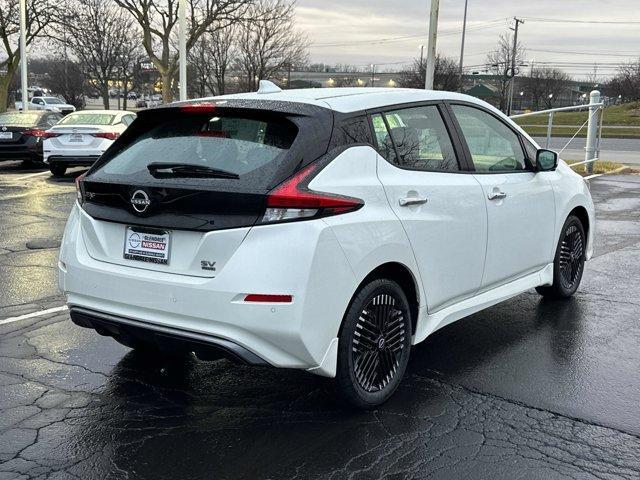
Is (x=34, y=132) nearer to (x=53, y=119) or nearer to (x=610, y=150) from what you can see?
(x=53, y=119)

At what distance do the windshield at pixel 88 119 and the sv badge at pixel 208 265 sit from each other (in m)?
13.1

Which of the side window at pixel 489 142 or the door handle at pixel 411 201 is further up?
the side window at pixel 489 142

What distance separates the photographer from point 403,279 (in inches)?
159

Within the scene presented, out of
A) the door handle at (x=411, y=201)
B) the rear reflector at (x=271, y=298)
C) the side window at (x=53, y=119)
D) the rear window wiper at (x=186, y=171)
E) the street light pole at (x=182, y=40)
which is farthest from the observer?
the street light pole at (x=182, y=40)

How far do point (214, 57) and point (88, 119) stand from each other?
24189 millimetres

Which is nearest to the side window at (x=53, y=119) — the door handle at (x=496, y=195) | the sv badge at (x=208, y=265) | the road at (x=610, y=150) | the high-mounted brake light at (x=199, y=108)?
the road at (x=610, y=150)

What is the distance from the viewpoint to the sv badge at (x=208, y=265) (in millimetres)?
3393

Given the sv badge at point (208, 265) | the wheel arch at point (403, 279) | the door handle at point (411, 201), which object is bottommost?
the wheel arch at point (403, 279)

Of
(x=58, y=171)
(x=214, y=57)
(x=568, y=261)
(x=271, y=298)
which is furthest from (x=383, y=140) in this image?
(x=214, y=57)

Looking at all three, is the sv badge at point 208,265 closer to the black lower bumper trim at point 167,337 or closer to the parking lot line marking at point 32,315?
the black lower bumper trim at point 167,337

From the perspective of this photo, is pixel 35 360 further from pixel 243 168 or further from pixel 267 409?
pixel 243 168

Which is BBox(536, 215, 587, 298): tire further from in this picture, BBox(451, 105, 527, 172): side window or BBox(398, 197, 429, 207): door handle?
BBox(398, 197, 429, 207): door handle

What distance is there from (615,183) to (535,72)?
66615 millimetres

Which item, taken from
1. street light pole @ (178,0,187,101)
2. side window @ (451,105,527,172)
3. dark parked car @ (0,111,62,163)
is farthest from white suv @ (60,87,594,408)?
street light pole @ (178,0,187,101)
